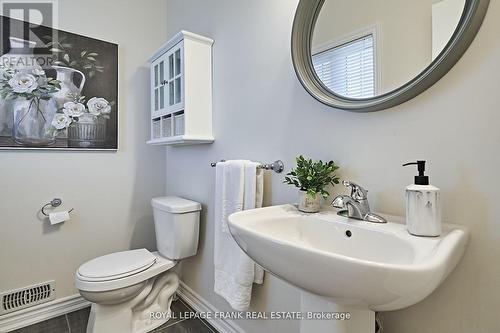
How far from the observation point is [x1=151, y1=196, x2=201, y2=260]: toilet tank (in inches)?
62.2

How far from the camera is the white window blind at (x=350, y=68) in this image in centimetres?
89

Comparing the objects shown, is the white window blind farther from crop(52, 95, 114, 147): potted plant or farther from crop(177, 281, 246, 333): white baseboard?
crop(52, 95, 114, 147): potted plant

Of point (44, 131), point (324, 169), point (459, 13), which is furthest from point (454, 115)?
point (44, 131)

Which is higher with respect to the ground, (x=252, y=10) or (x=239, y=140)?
(x=252, y=10)

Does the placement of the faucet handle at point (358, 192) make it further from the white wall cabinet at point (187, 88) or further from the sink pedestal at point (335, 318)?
the white wall cabinet at point (187, 88)

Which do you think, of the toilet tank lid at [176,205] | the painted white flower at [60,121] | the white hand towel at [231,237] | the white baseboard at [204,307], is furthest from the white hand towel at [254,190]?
the painted white flower at [60,121]

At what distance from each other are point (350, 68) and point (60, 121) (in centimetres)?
179

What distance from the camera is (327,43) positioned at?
1016 millimetres

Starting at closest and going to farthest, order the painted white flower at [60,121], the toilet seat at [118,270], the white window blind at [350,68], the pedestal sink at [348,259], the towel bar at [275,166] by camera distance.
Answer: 1. the pedestal sink at [348,259]
2. the white window blind at [350,68]
3. the towel bar at [275,166]
4. the toilet seat at [118,270]
5. the painted white flower at [60,121]

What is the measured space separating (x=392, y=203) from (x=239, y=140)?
82 centimetres

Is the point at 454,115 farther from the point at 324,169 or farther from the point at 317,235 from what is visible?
the point at 317,235

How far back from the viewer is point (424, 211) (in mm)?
647

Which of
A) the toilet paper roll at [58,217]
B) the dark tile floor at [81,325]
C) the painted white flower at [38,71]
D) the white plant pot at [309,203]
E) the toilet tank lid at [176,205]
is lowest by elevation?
the dark tile floor at [81,325]

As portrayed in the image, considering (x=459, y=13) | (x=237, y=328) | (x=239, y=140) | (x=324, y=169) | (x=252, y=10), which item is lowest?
(x=237, y=328)
